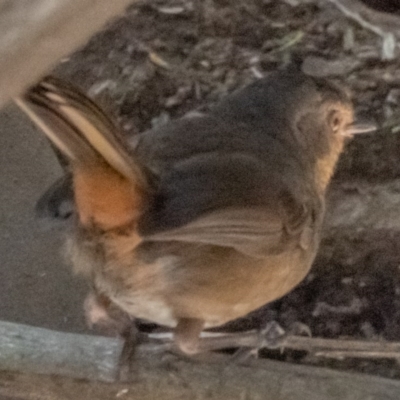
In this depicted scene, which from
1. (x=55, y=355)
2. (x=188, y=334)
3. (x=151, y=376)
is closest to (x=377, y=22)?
(x=188, y=334)

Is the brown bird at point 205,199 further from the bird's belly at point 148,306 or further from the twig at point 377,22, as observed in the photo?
the twig at point 377,22

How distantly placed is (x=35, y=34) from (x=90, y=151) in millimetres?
859

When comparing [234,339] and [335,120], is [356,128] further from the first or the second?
[234,339]

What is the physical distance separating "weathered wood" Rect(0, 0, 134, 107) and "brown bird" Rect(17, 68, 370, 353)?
1.74 ft

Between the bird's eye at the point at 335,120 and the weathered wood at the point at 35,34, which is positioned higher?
the weathered wood at the point at 35,34

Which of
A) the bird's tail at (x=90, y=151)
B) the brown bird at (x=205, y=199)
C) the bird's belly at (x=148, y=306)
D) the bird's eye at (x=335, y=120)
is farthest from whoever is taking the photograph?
the bird's eye at (x=335, y=120)

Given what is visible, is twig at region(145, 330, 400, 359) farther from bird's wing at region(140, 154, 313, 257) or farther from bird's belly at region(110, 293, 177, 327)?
bird's wing at region(140, 154, 313, 257)

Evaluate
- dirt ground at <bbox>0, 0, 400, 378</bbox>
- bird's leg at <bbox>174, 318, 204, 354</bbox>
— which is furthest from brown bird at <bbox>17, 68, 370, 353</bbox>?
dirt ground at <bbox>0, 0, 400, 378</bbox>

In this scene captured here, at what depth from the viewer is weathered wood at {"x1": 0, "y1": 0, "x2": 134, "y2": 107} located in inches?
18.5

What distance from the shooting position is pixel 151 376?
6.12 ft

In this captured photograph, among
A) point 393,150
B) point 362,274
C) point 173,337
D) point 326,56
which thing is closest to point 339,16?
point 326,56

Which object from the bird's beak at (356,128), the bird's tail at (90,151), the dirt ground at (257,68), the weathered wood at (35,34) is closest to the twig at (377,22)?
the dirt ground at (257,68)

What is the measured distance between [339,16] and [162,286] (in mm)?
1431

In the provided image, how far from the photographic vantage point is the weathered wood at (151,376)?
5.87 feet
